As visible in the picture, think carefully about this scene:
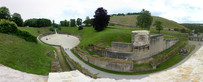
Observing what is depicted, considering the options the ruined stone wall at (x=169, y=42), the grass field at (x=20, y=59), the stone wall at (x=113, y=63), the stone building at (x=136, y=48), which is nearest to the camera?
the grass field at (x=20, y=59)

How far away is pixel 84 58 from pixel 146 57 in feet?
49.0

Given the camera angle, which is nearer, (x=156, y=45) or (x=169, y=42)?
(x=156, y=45)

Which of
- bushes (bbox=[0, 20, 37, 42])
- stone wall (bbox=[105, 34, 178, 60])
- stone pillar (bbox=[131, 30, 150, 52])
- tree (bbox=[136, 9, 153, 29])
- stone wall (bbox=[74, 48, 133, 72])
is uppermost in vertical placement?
tree (bbox=[136, 9, 153, 29])

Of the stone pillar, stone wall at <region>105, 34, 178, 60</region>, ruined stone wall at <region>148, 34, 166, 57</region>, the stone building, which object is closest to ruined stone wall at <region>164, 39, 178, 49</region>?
ruined stone wall at <region>148, 34, 166, 57</region>

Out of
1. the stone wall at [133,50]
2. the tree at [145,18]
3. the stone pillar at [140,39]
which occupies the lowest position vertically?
the stone wall at [133,50]

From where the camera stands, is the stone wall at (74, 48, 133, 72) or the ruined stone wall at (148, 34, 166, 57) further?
the ruined stone wall at (148, 34, 166, 57)

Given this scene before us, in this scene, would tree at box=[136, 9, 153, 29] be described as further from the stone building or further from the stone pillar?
the stone pillar

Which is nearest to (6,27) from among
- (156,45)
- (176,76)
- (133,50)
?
(176,76)

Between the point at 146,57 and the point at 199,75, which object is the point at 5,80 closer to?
the point at 199,75

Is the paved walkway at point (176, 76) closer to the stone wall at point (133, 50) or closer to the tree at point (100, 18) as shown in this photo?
the stone wall at point (133, 50)

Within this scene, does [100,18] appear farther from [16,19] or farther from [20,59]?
[16,19]

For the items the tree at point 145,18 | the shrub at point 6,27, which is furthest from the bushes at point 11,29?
the tree at point 145,18

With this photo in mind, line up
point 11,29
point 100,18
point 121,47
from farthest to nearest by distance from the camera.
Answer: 1. point 100,18
2. point 121,47
3. point 11,29

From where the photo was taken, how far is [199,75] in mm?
3404
